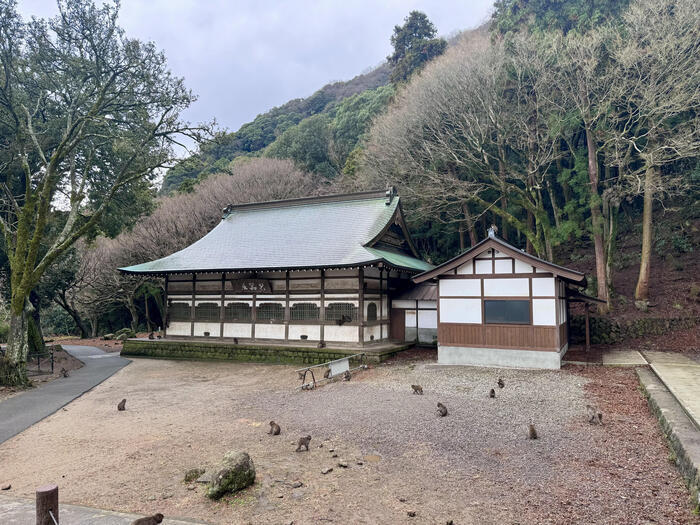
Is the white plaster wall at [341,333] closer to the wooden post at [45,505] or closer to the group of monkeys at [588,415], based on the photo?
the group of monkeys at [588,415]

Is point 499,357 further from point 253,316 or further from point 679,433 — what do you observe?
point 253,316

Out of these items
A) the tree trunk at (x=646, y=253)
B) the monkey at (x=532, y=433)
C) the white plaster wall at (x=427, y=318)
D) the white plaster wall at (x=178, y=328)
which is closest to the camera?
the monkey at (x=532, y=433)

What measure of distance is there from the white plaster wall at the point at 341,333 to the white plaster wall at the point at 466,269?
452 centimetres

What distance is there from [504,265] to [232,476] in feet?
33.8

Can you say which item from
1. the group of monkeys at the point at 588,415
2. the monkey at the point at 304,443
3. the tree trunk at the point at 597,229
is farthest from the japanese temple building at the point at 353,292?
the monkey at the point at 304,443

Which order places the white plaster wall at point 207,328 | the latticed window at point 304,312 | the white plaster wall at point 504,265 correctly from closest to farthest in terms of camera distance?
the white plaster wall at point 504,265 < the latticed window at point 304,312 < the white plaster wall at point 207,328

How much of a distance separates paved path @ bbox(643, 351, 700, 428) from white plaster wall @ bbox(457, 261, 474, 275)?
544 centimetres

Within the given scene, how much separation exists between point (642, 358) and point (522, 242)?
43.9 ft

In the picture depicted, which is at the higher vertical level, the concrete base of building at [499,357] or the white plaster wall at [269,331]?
the white plaster wall at [269,331]

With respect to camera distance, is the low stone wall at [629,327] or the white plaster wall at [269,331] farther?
the white plaster wall at [269,331]

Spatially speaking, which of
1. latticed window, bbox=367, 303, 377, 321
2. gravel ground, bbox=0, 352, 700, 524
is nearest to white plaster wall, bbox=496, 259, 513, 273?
gravel ground, bbox=0, 352, 700, 524

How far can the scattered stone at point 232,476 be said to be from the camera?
492 cm

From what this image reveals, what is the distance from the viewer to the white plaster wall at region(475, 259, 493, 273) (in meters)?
13.1

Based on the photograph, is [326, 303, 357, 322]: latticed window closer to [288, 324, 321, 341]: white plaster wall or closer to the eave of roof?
[288, 324, 321, 341]: white plaster wall
